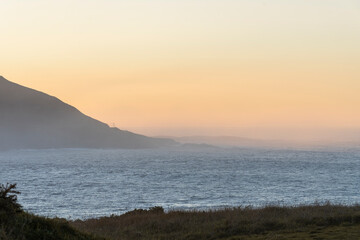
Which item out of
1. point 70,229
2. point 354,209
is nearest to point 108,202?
point 354,209

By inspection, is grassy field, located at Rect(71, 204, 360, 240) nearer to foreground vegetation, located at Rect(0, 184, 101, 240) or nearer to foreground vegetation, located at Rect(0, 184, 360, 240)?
foreground vegetation, located at Rect(0, 184, 360, 240)

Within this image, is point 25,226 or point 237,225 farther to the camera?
point 237,225

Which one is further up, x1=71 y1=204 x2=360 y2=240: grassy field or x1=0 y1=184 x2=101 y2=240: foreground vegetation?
x1=0 y1=184 x2=101 y2=240: foreground vegetation

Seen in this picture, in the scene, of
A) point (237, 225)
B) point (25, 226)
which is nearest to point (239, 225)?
point (237, 225)

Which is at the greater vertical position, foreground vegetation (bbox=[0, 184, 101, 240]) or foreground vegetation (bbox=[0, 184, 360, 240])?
foreground vegetation (bbox=[0, 184, 101, 240])

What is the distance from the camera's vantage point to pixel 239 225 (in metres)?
→ 23.3

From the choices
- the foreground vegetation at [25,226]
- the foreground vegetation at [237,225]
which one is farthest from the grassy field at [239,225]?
the foreground vegetation at [25,226]

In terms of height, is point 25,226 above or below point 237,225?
above

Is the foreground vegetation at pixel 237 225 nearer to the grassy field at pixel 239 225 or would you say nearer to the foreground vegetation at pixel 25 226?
the grassy field at pixel 239 225

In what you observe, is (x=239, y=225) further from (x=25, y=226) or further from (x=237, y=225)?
(x=25, y=226)

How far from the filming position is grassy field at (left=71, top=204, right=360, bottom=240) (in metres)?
21.4

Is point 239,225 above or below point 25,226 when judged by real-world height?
below

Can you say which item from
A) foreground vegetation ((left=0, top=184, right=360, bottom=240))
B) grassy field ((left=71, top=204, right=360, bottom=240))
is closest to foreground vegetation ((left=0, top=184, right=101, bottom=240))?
foreground vegetation ((left=0, top=184, right=360, bottom=240))

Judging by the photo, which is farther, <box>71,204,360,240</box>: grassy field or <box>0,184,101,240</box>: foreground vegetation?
<box>71,204,360,240</box>: grassy field
